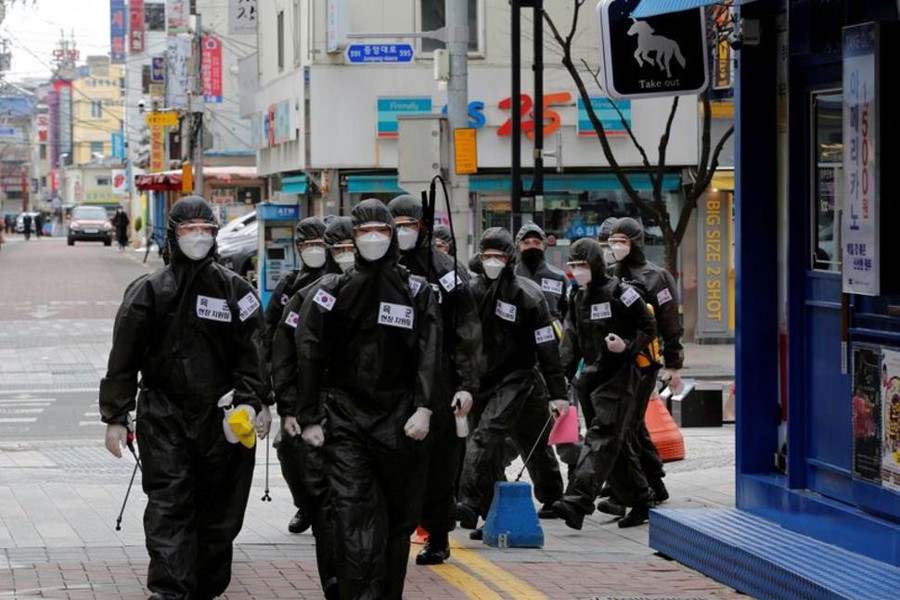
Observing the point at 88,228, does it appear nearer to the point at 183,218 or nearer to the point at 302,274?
the point at 302,274

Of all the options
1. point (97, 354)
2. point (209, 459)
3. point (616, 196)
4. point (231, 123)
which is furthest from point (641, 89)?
point (231, 123)

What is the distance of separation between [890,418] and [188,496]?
3248 mm

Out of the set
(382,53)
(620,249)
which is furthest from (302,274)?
(382,53)

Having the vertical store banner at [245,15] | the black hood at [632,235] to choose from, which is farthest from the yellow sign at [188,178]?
the black hood at [632,235]

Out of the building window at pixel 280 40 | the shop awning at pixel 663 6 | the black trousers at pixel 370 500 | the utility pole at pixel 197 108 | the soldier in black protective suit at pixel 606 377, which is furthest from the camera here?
the utility pole at pixel 197 108

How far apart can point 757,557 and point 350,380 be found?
2146 mm

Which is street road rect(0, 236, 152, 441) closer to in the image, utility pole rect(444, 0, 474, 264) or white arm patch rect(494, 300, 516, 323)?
utility pole rect(444, 0, 474, 264)

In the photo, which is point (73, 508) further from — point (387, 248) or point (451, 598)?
point (387, 248)

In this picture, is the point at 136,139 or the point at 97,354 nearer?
the point at 97,354

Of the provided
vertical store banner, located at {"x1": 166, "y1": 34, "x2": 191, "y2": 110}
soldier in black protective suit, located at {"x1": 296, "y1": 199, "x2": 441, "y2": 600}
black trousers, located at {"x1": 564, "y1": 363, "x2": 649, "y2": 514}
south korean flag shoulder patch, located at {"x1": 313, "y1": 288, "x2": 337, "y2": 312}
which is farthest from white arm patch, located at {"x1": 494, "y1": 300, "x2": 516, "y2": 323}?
vertical store banner, located at {"x1": 166, "y1": 34, "x2": 191, "y2": 110}

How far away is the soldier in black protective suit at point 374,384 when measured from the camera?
7.96 metres

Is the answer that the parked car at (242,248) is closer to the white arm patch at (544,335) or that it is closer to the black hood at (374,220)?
the white arm patch at (544,335)

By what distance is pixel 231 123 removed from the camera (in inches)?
2270

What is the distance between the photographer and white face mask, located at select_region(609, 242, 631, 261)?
1211 cm
